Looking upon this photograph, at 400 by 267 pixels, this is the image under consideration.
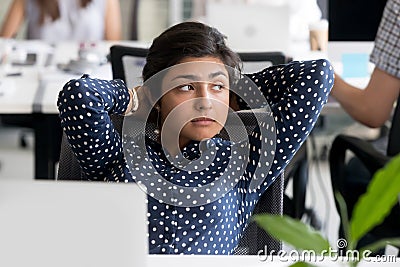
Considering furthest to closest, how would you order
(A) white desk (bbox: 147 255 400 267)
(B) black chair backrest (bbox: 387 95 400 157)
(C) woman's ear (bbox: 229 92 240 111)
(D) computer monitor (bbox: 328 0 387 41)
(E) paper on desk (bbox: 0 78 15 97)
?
1. (D) computer monitor (bbox: 328 0 387 41)
2. (E) paper on desk (bbox: 0 78 15 97)
3. (B) black chair backrest (bbox: 387 95 400 157)
4. (C) woman's ear (bbox: 229 92 240 111)
5. (A) white desk (bbox: 147 255 400 267)

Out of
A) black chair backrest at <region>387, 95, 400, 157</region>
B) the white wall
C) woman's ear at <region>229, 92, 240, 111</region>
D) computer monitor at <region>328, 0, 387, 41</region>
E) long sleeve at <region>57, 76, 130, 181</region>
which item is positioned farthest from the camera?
the white wall

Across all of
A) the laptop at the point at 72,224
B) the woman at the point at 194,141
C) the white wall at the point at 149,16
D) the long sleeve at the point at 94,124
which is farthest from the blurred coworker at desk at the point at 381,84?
the white wall at the point at 149,16

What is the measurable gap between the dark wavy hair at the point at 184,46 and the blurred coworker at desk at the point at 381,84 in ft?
2.22

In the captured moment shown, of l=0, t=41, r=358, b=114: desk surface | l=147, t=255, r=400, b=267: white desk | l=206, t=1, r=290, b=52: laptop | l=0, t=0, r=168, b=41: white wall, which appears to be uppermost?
l=147, t=255, r=400, b=267: white desk

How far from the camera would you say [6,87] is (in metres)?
2.58

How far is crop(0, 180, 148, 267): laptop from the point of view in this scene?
0.85 meters

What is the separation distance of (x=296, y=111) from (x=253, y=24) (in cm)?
150

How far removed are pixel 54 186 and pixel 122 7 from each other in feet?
13.8

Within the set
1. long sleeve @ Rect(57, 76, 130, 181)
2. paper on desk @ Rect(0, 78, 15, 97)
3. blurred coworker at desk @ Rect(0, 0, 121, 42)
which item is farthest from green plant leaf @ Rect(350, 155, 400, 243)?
blurred coworker at desk @ Rect(0, 0, 121, 42)

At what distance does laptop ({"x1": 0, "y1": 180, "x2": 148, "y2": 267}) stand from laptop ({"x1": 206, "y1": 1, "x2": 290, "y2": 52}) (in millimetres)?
2199

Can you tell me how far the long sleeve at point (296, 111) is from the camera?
1575mm

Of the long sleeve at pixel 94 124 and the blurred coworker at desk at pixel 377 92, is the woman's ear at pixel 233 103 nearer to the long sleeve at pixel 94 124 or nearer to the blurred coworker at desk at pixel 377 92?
the long sleeve at pixel 94 124

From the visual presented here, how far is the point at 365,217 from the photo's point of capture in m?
0.71

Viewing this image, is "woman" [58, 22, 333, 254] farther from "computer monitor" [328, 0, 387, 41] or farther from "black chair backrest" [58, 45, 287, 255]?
"computer monitor" [328, 0, 387, 41]
